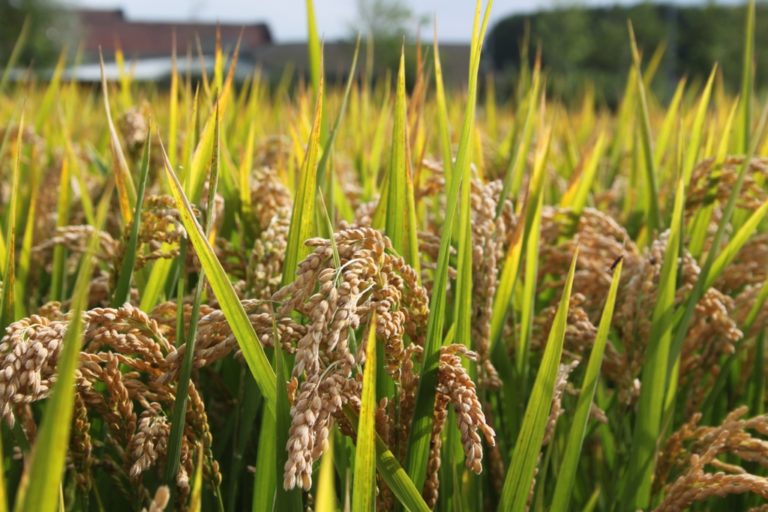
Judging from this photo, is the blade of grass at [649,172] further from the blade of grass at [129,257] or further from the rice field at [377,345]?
the blade of grass at [129,257]

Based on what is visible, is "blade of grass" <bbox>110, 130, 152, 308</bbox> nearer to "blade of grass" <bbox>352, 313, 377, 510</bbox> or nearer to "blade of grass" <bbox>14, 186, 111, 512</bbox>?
"blade of grass" <bbox>352, 313, 377, 510</bbox>

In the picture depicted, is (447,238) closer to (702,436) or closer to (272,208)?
(702,436)

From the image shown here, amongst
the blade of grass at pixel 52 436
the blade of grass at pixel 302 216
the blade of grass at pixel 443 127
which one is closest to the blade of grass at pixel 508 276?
the blade of grass at pixel 443 127

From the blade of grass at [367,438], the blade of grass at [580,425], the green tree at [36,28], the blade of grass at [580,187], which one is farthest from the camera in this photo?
the green tree at [36,28]

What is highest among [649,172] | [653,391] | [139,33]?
[649,172]


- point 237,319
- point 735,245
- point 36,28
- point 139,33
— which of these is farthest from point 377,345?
point 139,33

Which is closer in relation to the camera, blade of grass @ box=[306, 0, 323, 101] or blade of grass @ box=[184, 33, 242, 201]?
blade of grass @ box=[184, 33, 242, 201]

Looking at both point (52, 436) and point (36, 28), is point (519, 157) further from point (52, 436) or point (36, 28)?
point (36, 28)

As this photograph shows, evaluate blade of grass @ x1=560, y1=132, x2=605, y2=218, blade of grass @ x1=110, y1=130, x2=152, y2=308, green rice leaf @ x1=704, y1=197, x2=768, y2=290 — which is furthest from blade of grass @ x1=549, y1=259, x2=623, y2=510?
blade of grass @ x1=560, y1=132, x2=605, y2=218
